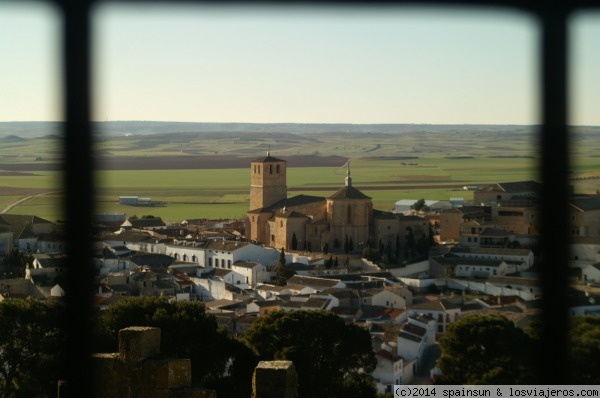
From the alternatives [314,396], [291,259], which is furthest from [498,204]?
[314,396]

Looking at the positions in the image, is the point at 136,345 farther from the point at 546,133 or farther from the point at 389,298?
the point at 389,298

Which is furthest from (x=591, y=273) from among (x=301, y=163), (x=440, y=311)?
(x=301, y=163)

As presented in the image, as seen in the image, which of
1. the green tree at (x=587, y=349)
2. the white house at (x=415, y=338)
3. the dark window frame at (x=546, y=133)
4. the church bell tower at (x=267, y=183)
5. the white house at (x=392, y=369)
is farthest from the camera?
the church bell tower at (x=267, y=183)

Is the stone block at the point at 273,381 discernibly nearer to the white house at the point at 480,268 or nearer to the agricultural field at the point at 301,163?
the white house at the point at 480,268

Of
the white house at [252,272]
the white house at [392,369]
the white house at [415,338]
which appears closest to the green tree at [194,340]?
the white house at [392,369]

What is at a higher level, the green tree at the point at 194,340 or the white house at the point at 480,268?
the green tree at the point at 194,340

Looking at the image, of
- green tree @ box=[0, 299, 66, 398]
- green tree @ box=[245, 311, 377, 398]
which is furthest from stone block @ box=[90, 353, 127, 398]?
green tree @ box=[245, 311, 377, 398]

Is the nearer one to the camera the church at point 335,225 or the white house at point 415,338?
the white house at point 415,338
